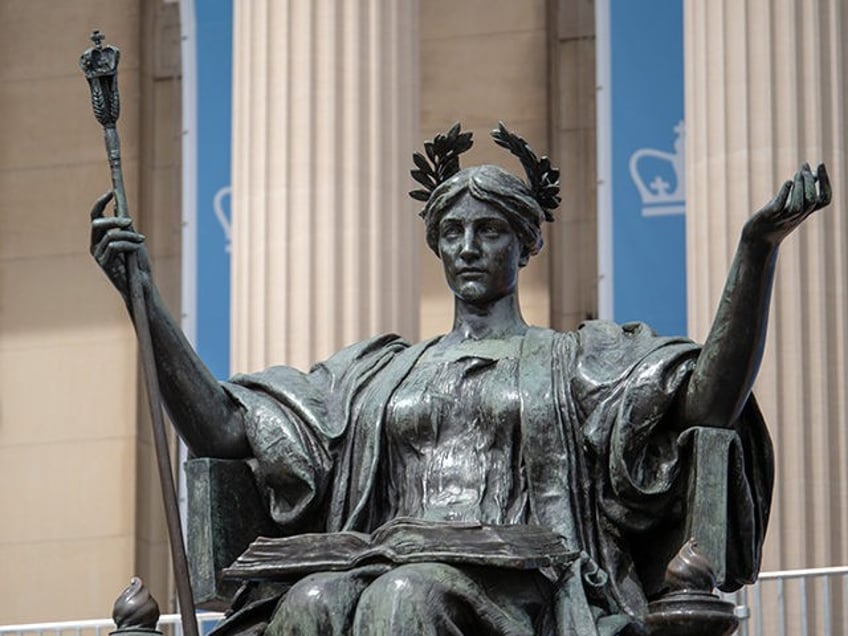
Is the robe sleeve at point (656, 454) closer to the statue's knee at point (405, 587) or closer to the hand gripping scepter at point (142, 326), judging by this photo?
the statue's knee at point (405, 587)

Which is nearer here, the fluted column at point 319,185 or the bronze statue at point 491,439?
the bronze statue at point 491,439

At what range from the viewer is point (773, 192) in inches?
929

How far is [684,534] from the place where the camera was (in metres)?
11.5

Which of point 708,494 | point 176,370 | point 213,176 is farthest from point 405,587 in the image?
point 213,176

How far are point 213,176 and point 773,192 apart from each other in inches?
205

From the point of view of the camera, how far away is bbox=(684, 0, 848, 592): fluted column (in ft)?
75.7

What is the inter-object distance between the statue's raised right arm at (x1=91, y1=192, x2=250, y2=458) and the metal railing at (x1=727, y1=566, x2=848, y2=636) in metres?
9.37

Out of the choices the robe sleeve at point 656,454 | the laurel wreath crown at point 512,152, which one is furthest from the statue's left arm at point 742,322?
the laurel wreath crown at point 512,152

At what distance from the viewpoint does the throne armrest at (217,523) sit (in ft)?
38.5

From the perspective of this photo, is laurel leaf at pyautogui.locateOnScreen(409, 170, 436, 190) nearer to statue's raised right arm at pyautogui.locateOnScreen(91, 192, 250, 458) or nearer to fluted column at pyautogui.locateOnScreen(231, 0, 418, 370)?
statue's raised right arm at pyautogui.locateOnScreen(91, 192, 250, 458)

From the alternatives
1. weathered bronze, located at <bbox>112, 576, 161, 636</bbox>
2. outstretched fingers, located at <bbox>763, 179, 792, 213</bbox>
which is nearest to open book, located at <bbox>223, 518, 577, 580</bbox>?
weathered bronze, located at <bbox>112, 576, 161, 636</bbox>

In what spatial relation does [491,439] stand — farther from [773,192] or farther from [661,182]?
[661,182]

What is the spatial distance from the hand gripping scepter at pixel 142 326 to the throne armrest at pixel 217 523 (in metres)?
0.14

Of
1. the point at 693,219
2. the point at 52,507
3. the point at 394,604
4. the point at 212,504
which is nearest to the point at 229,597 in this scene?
the point at 212,504
